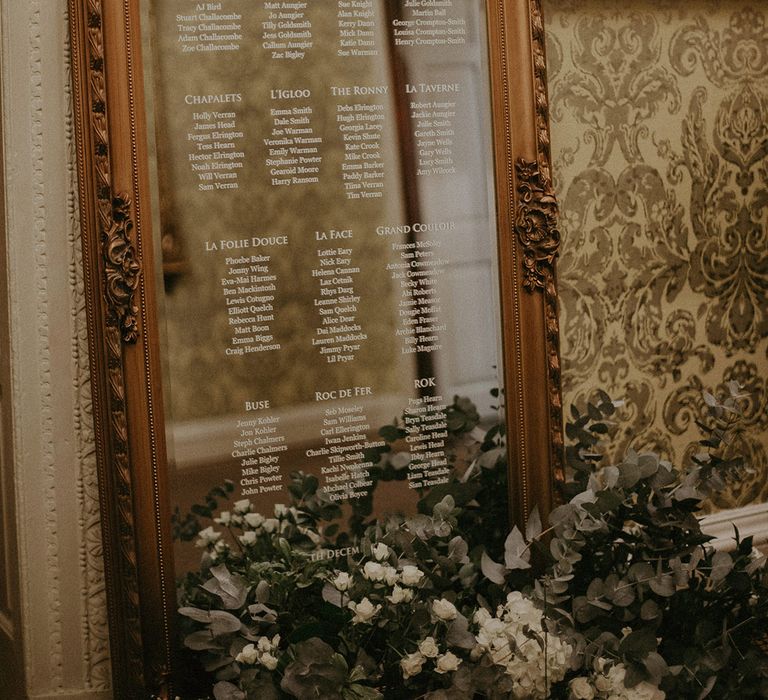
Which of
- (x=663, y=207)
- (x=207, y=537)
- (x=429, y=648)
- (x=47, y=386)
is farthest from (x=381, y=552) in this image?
(x=663, y=207)

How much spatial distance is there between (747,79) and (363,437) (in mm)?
1191

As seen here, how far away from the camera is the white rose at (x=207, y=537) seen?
1.42 m

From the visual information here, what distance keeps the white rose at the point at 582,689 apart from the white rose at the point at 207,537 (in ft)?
1.95

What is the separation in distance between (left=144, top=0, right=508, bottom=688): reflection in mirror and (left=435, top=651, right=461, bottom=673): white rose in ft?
1.01

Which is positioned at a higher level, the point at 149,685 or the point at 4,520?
the point at 4,520

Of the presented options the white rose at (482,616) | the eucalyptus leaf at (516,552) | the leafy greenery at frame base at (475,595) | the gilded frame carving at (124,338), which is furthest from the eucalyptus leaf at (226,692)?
the eucalyptus leaf at (516,552)

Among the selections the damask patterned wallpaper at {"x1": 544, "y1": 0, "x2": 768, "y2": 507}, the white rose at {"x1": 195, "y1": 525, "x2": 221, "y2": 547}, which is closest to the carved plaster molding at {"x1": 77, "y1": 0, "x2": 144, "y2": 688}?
the white rose at {"x1": 195, "y1": 525, "x2": 221, "y2": 547}

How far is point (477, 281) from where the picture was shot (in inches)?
60.7

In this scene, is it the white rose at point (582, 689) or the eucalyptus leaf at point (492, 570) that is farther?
the eucalyptus leaf at point (492, 570)

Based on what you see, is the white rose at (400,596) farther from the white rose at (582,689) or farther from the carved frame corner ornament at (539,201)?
the carved frame corner ornament at (539,201)

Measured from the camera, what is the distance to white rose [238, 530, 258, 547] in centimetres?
144

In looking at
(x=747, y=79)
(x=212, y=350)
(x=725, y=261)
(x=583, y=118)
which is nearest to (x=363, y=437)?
(x=212, y=350)

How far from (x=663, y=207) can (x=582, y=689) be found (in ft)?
3.37

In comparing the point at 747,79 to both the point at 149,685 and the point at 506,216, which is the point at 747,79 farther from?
the point at 149,685
